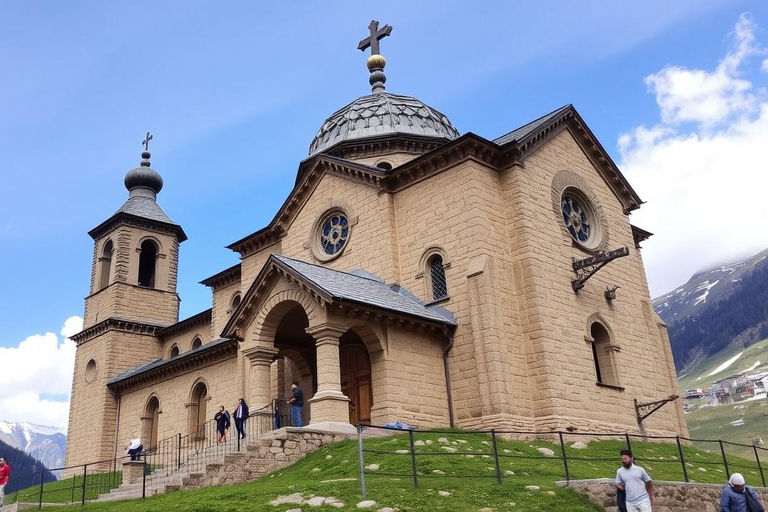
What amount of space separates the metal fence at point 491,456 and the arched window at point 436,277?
5.27m

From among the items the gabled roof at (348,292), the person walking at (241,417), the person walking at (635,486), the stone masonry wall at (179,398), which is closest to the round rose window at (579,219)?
the gabled roof at (348,292)

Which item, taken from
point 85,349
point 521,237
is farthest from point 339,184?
point 85,349

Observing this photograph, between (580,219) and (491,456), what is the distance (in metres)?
12.4

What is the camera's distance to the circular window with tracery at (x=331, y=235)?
2700 centimetres

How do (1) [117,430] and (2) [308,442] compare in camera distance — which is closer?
(2) [308,442]

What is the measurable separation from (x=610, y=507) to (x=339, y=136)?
74.3 feet

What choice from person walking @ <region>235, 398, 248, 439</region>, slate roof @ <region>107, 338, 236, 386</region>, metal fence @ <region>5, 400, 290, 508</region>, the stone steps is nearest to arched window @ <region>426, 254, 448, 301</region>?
metal fence @ <region>5, 400, 290, 508</region>

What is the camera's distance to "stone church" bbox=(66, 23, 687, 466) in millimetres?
20766

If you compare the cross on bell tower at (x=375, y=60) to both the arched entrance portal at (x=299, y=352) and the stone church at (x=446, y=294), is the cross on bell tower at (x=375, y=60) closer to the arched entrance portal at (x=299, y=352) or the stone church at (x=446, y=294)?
the stone church at (x=446, y=294)

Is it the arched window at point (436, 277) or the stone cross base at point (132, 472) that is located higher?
the arched window at point (436, 277)

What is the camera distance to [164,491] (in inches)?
648

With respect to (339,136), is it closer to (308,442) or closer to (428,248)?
(428,248)

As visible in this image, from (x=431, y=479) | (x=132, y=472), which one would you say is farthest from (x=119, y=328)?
(x=431, y=479)

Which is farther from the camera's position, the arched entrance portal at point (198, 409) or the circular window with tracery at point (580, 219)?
the arched entrance portal at point (198, 409)
